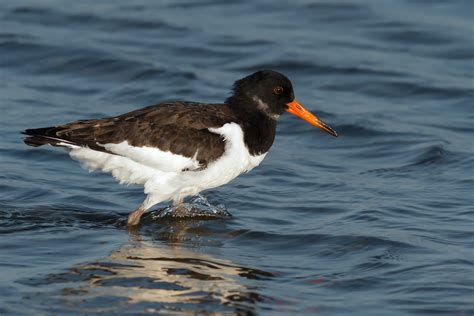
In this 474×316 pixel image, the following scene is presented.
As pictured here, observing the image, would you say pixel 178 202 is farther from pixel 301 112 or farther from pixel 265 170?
pixel 265 170

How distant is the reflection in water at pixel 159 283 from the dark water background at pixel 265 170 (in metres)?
0.02

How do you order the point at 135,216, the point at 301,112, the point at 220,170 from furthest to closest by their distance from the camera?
the point at 301,112
the point at 135,216
the point at 220,170

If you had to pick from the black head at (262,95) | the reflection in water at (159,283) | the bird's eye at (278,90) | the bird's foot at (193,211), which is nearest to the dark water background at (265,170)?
the reflection in water at (159,283)

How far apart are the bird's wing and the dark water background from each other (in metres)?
0.78

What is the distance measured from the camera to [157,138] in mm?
9438

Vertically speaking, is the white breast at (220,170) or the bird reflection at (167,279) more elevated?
the white breast at (220,170)

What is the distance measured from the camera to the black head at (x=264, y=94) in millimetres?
10031

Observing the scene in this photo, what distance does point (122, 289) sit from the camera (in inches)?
314

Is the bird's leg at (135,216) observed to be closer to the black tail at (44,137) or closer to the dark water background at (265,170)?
the dark water background at (265,170)

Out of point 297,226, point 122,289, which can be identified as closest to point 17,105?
point 297,226

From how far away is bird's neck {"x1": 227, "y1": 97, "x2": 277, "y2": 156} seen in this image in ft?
31.5

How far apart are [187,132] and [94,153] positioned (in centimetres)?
87

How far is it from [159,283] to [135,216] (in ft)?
5.73

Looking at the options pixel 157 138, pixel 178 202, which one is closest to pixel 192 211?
pixel 178 202
